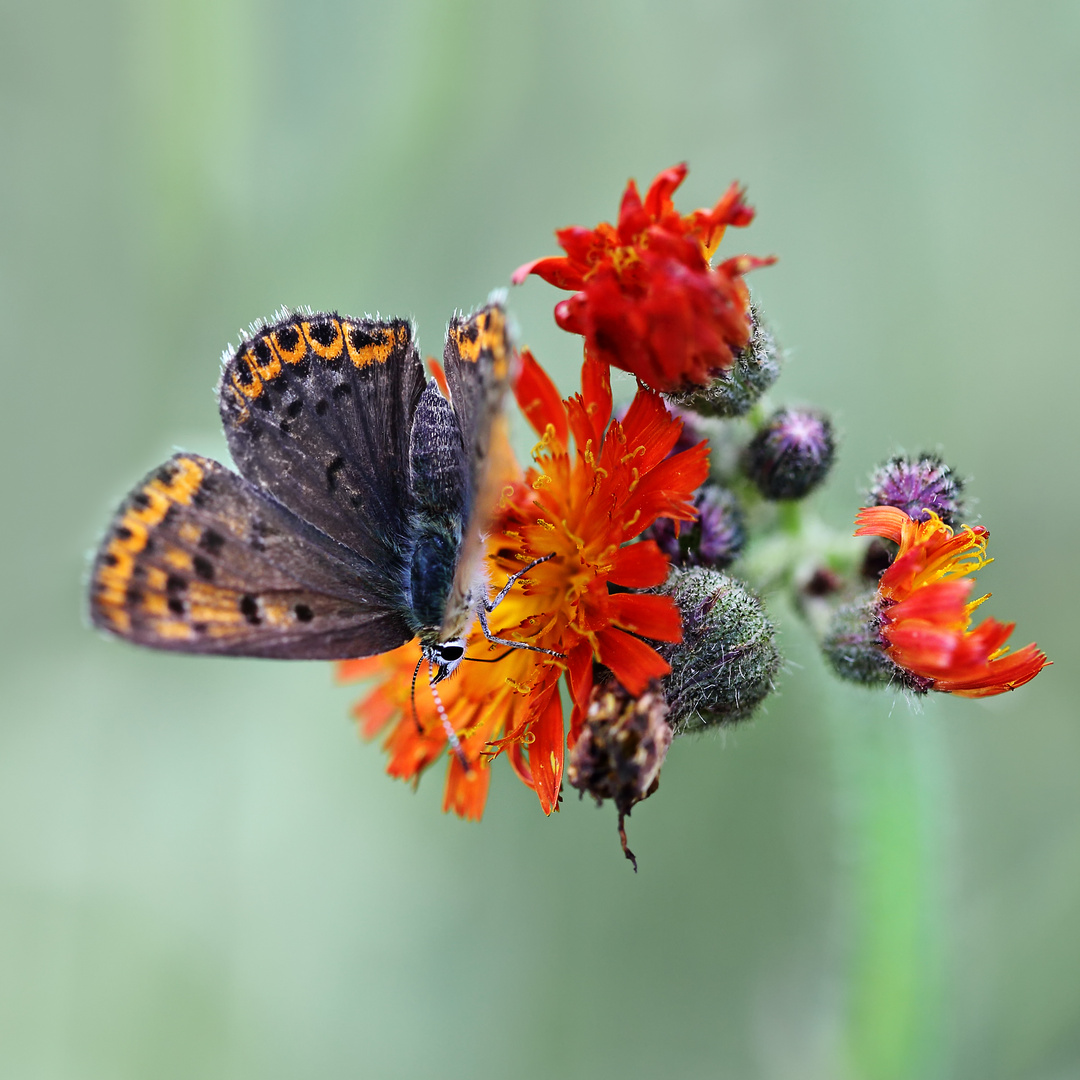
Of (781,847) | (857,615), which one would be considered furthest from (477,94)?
(781,847)

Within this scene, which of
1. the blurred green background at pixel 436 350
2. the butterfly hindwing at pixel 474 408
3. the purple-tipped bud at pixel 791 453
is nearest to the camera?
the butterfly hindwing at pixel 474 408

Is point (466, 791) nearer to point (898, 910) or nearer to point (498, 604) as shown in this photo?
point (498, 604)

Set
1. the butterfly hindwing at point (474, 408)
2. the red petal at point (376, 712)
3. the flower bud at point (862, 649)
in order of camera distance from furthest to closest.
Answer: the red petal at point (376, 712), the flower bud at point (862, 649), the butterfly hindwing at point (474, 408)

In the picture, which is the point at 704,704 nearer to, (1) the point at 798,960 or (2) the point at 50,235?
(1) the point at 798,960

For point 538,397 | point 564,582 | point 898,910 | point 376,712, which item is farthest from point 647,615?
point 898,910

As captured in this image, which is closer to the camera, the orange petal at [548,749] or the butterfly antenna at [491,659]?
the orange petal at [548,749]

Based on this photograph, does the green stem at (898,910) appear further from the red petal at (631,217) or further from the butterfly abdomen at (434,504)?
the red petal at (631,217)

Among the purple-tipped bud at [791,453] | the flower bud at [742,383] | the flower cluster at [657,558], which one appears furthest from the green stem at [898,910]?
the flower bud at [742,383]
